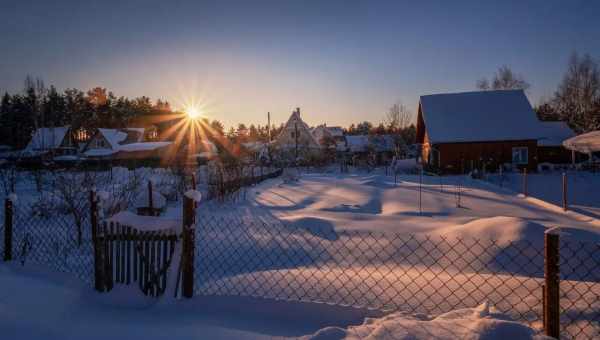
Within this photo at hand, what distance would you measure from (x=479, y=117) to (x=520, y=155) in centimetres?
359

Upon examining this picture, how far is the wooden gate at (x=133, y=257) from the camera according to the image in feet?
10.8

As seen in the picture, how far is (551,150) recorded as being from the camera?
27.1 metres

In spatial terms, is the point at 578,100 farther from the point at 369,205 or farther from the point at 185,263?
the point at 185,263

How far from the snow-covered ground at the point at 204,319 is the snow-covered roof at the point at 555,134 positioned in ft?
97.0

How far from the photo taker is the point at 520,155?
22.0 metres

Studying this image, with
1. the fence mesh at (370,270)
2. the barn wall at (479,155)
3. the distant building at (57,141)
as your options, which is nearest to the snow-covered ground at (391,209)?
the fence mesh at (370,270)

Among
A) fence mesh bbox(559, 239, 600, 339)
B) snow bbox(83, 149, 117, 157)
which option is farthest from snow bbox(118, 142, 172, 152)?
fence mesh bbox(559, 239, 600, 339)

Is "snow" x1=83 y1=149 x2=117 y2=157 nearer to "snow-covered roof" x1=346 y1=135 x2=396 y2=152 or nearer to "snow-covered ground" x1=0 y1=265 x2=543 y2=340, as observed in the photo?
"snow-covered roof" x1=346 y1=135 x2=396 y2=152

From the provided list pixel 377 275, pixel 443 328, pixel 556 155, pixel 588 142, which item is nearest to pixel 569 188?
pixel 588 142

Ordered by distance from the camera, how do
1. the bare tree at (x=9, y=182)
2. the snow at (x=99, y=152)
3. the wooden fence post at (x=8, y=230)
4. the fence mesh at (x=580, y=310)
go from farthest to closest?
the snow at (x=99, y=152) → the bare tree at (x=9, y=182) → the wooden fence post at (x=8, y=230) → the fence mesh at (x=580, y=310)

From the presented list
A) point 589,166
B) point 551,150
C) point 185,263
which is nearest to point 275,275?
point 185,263

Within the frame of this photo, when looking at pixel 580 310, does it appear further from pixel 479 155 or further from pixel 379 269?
pixel 479 155

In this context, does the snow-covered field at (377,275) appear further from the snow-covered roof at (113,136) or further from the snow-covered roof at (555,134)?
the snow-covered roof at (113,136)

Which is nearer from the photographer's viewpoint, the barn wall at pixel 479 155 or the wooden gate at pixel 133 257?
the wooden gate at pixel 133 257
